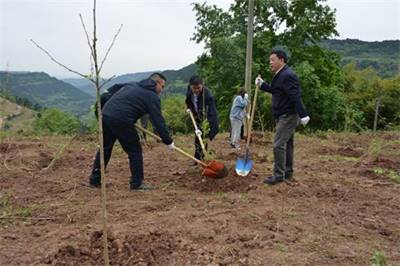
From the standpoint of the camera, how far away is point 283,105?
568 cm

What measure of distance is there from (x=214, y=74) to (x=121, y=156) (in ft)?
48.2

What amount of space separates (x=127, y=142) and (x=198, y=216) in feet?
5.05

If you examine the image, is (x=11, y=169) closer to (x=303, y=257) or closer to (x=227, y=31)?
(x=303, y=257)

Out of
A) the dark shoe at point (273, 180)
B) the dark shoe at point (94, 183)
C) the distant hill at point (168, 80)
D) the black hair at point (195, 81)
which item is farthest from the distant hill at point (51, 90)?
the dark shoe at point (273, 180)

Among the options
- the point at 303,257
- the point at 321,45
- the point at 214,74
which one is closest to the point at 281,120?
the point at 303,257

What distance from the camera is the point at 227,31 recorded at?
75.4 ft

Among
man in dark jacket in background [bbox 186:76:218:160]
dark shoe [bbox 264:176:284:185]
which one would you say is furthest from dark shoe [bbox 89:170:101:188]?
dark shoe [bbox 264:176:284:185]

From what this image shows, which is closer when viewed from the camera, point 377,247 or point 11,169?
point 377,247

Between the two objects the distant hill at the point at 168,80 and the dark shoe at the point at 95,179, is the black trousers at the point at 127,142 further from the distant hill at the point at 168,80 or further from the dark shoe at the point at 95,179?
the distant hill at the point at 168,80

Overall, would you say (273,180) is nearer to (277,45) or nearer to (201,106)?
(201,106)

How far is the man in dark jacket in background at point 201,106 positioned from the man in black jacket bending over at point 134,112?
1.20m

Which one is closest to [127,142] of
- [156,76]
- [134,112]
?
[134,112]

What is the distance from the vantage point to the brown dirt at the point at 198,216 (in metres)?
3.59

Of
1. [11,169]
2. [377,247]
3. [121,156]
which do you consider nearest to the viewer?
[377,247]
